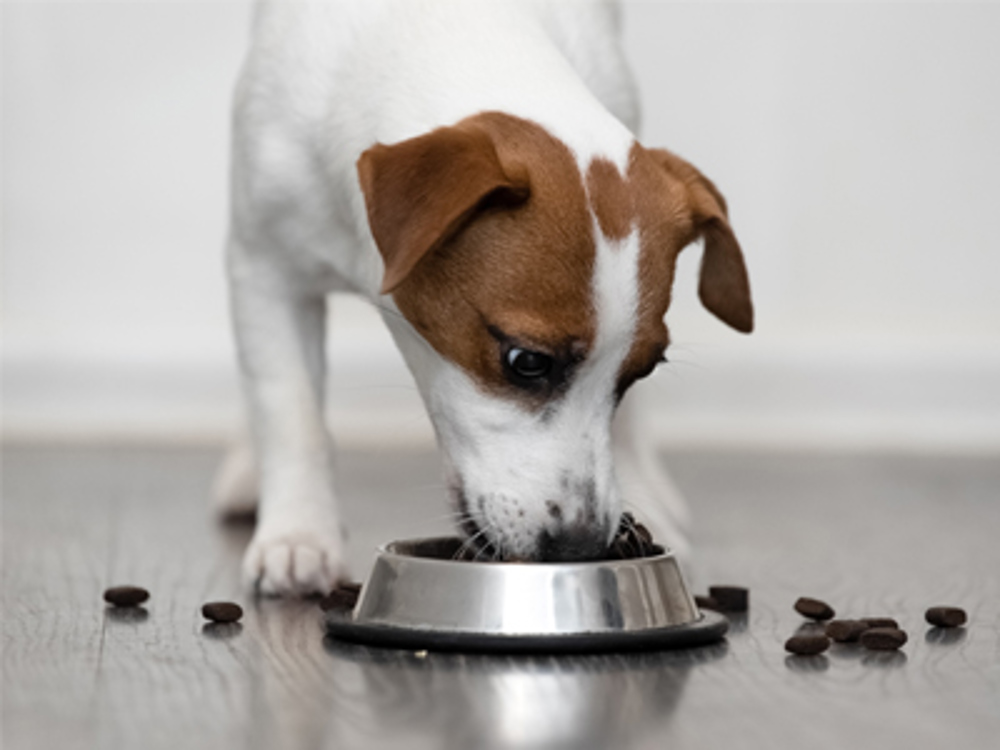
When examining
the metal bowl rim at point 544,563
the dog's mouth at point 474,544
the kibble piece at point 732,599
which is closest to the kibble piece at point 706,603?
the kibble piece at point 732,599

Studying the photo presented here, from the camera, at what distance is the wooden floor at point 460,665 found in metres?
1.39

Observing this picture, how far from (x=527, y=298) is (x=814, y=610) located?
0.56 metres

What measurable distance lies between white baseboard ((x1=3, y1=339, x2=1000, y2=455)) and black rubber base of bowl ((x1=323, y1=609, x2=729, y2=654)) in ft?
9.80

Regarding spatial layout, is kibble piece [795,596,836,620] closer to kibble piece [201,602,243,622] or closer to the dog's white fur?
the dog's white fur

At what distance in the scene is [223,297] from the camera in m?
4.94

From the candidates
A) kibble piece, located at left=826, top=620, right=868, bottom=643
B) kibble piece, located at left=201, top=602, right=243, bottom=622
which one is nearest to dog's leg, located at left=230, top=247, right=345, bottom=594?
kibble piece, located at left=201, top=602, right=243, bottom=622

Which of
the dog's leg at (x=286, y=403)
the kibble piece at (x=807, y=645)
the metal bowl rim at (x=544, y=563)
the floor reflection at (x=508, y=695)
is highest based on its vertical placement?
the dog's leg at (x=286, y=403)

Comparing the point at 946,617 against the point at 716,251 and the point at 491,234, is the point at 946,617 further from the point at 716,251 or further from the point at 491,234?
the point at 491,234

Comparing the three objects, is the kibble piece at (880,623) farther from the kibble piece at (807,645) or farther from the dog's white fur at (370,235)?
the dog's white fur at (370,235)

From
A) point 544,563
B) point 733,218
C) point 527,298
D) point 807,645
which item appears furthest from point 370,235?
point 733,218

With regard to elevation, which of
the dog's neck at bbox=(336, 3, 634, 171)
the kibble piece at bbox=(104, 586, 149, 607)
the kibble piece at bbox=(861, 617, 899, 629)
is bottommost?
the kibble piece at bbox=(861, 617, 899, 629)

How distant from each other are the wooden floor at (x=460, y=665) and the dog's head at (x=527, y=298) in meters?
0.25

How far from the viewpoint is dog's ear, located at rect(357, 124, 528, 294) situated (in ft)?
6.05

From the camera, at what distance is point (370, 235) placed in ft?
7.19
